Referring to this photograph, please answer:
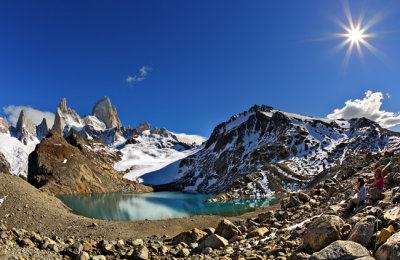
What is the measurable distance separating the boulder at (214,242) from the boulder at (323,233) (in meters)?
7.72

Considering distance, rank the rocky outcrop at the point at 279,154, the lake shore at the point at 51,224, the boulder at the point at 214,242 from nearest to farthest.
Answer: the boulder at the point at 214,242 < the lake shore at the point at 51,224 < the rocky outcrop at the point at 279,154

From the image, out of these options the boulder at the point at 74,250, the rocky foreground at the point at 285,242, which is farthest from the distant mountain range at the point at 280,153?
the boulder at the point at 74,250

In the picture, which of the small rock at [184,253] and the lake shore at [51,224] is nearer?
the small rock at [184,253]

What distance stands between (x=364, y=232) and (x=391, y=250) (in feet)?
6.88

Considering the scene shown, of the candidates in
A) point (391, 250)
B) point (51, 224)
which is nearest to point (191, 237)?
point (391, 250)

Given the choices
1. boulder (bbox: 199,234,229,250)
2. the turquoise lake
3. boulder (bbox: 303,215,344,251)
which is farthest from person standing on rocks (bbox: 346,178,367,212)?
the turquoise lake

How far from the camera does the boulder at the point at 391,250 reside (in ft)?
21.7

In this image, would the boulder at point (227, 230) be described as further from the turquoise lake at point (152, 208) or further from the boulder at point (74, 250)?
the turquoise lake at point (152, 208)

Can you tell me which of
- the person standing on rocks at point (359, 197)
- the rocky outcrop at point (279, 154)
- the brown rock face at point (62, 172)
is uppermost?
the rocky outcrop at point (279, 154)

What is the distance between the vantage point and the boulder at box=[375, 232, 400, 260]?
6625 millimetres

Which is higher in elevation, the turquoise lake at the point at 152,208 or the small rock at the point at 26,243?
the turquoise lake at the point at 152,208

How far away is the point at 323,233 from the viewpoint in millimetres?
10320

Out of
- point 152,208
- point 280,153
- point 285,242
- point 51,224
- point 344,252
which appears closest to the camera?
point 344,252

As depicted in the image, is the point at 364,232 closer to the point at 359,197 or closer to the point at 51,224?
the point at 359,197
